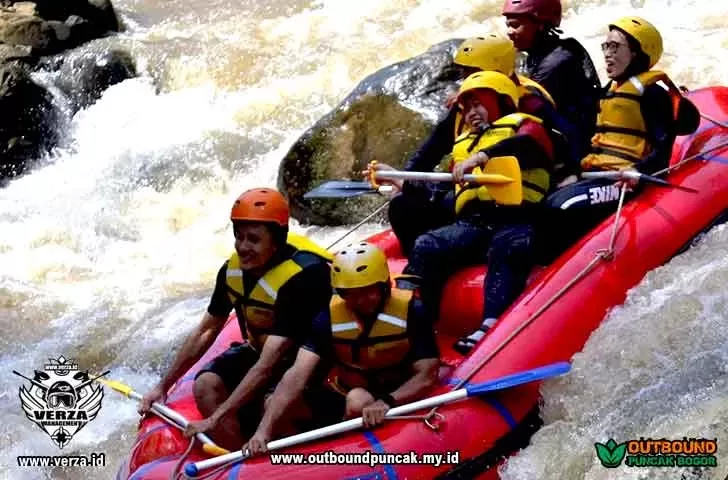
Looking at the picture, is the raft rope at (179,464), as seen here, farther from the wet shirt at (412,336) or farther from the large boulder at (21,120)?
the large boulder at (21,120)

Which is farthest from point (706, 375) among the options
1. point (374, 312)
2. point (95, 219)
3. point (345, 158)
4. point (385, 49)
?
point (385, 49)

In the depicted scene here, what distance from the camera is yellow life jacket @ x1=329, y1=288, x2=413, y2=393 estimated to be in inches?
155

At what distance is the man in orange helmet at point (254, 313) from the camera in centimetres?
403

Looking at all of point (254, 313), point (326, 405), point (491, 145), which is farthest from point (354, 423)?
point (491, 145)

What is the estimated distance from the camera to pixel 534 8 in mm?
5223

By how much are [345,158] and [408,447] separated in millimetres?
3903

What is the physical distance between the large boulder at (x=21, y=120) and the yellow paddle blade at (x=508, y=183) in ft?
21.5

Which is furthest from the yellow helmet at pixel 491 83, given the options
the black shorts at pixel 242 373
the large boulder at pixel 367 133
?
the large boulder at pixel 367 133

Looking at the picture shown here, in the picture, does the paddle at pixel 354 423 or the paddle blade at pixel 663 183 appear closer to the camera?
the paddle at pixel 354 423

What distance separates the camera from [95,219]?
28.7 feet

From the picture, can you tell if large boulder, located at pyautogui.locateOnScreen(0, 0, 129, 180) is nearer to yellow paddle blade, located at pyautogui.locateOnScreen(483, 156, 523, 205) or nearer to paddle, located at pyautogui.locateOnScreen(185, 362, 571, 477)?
yellow paddle blade, located at pyautogui.locateOnScreen(483, 156, 523, 205)

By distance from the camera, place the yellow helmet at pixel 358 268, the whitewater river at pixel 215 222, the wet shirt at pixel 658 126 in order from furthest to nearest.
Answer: the wet shirt at pixel 658 126 → the whitewater river at pixel 215 222 → the yellow helmet at pixel 358 268

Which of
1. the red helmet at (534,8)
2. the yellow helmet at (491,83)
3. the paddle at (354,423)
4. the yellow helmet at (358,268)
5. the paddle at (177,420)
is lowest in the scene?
the paddle at (177,420)

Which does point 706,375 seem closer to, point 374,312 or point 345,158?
point 374,312
